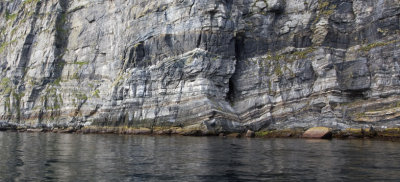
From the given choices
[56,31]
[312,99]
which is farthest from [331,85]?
[56,31]

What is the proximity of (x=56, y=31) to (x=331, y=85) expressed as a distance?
72.5m

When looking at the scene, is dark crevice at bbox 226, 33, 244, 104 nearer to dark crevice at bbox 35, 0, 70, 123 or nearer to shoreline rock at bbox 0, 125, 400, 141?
shoreline rock at bbox 0, 125, 400, 141

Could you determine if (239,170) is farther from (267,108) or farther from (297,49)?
(297,49)

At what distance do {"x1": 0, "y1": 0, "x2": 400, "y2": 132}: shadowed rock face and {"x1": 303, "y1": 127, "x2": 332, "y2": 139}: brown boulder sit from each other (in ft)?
13.1

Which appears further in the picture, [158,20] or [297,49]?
[158,20]

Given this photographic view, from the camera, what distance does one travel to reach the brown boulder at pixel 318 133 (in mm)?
41750

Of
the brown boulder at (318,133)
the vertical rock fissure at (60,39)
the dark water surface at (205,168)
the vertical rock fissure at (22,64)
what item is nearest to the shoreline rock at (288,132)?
the brown boulder at (318,133)

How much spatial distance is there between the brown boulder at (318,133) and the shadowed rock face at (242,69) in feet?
Answer: 13.1

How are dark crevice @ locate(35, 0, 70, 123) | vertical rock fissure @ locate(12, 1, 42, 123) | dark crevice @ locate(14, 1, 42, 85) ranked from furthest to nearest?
1. dark crevice @ locate(14, 1, 42, 85)
2. vertical rock fissure @ locate(12, 1, 42, 123)
3. dark crevice @ locate(35, 0, 70, 123)

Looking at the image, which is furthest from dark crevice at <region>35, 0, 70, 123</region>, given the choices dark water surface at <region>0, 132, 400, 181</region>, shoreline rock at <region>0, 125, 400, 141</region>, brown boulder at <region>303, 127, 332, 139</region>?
dark water surface at <region>0, 132, 400, 181</region>

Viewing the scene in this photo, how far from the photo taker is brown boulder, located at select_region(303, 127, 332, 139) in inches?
1644

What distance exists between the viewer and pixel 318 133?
139 feet

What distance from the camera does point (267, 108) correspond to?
52188 mm

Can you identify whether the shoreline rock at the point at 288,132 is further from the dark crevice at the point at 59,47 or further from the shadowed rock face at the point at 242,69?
the dark crevice at the point at 59,47
